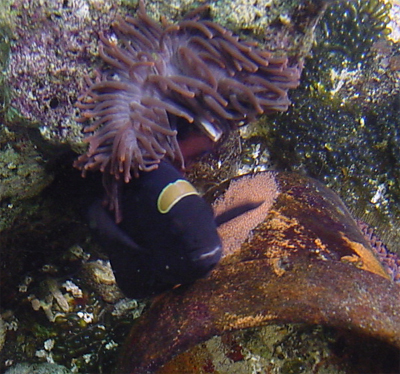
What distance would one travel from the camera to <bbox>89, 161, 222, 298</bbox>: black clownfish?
1.69 metres

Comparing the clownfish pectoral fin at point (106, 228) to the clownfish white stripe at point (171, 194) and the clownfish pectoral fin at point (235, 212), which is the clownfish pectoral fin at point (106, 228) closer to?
the clownfish white stripe at point (171, 194)

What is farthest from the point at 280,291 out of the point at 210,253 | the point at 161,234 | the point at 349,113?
the point at 349,113

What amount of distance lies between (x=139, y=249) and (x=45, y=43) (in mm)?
1007

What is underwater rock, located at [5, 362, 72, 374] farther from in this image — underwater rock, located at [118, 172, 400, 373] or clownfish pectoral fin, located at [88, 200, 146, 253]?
clownfish pectoral fin, located at [88, 200, 146, 253]

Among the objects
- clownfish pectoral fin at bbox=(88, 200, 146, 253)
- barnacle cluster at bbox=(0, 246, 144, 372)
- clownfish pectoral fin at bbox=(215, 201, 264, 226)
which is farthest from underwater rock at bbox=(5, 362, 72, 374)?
clownfish pectoral fin at bbox=(215, 201, 264, 226)

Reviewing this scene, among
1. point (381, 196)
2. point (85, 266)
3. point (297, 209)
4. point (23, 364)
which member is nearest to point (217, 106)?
point (297, 209)

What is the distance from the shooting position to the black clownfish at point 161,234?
169cm

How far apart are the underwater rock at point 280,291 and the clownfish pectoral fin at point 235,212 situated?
0.20ft

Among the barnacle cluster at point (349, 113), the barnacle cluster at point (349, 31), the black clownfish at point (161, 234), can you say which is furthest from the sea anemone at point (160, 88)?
the barnacle cluster at point (349, 31)

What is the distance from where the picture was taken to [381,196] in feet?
9.30

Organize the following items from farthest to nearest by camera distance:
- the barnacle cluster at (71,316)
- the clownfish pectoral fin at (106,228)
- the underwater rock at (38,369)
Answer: the barnacle cluster at (71,316), the underwater rock at (38,369), the clownfish pectoral fin at (106,228)

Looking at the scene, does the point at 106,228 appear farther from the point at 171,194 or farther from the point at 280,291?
the point at 280,291

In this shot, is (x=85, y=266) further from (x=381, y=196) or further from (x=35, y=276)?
(x=381, y=196)

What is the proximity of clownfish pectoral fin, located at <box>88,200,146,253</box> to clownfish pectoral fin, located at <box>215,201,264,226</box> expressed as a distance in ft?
1.43
